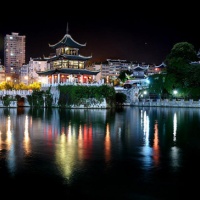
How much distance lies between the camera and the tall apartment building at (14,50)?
16220 cm

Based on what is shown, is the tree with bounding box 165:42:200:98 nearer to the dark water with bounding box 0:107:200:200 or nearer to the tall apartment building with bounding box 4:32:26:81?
the dark water with bounding box 0:107:200:200

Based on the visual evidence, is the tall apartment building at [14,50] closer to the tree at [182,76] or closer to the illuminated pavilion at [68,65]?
the illuminated pavilion at [68,65]

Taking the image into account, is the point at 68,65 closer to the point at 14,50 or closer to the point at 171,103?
the point at 171,103

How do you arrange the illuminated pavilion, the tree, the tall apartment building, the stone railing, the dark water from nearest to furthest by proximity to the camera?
the dark water < the illuminated pavilion < the tree < the stone railing < the tall apartment building

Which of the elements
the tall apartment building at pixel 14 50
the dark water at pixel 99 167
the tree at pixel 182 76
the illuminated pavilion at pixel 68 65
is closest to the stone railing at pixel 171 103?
the tree at pixel 182 76

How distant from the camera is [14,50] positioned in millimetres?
167500

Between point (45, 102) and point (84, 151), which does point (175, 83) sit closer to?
point (45, 102)

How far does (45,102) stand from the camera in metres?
56.8

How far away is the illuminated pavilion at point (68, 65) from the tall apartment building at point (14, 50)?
347ft

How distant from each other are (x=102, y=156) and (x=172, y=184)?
4.31 metres

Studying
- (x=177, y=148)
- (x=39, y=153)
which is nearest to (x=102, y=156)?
(x=39, y=153)

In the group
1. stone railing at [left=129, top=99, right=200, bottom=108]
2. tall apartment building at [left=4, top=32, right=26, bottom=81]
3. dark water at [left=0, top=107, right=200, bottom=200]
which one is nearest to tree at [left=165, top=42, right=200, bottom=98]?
stone railing at [left=129, top=99, right=200, bottom=108]

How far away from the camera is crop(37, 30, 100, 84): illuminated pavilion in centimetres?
5562

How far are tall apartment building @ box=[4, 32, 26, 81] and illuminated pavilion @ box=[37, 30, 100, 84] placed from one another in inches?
4162
